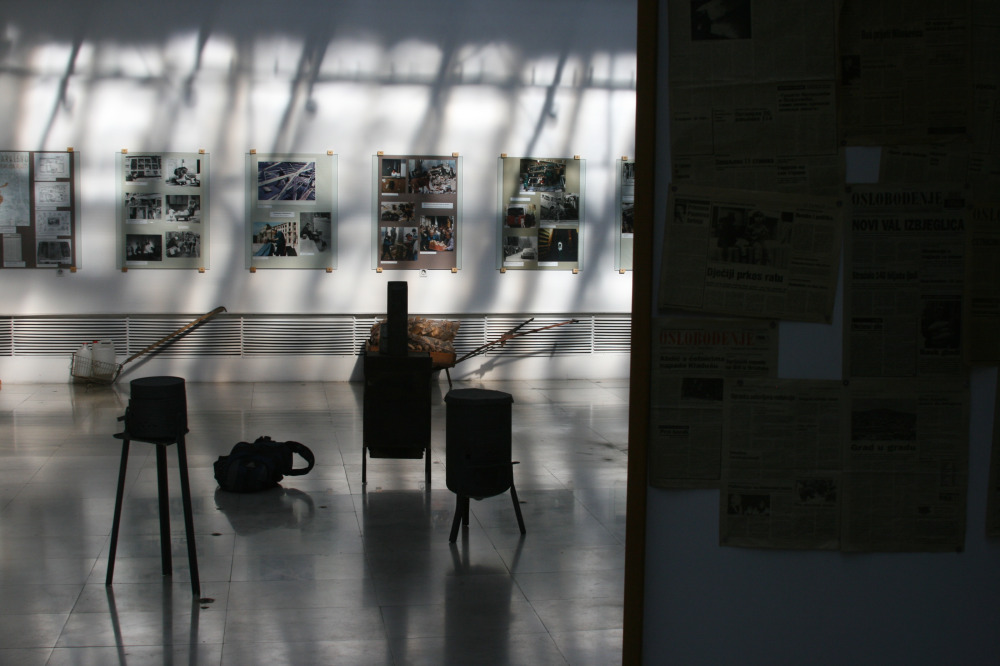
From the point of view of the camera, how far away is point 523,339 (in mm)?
13289

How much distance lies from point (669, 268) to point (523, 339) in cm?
1065

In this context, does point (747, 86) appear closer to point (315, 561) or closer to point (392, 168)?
point (315, 561)

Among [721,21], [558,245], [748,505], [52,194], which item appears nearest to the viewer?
[721,21]

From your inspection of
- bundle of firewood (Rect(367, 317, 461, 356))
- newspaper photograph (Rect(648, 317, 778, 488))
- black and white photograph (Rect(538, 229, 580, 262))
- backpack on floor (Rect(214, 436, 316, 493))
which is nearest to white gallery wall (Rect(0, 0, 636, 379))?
black and white photograph (Rect(538, 229, 580, 262))

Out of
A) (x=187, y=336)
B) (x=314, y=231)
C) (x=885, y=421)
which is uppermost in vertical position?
(x=314, y=231)

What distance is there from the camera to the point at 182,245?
12.5 m

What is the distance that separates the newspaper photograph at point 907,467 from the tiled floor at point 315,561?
1.95 meters

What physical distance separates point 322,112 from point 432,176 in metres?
1.58

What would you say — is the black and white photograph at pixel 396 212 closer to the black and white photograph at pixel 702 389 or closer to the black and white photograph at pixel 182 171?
the black and white photograph at pixel 182 171

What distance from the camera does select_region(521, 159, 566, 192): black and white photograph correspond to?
42.9 feet

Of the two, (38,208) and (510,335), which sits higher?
(38,208)

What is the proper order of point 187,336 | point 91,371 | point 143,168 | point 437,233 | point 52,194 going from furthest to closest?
point 437,233 < point 187,336 < point 143,168 < point 52,194 < point 91,371

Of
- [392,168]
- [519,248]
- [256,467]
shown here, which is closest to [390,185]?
[392,168]

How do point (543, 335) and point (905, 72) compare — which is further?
point (543, 335)
